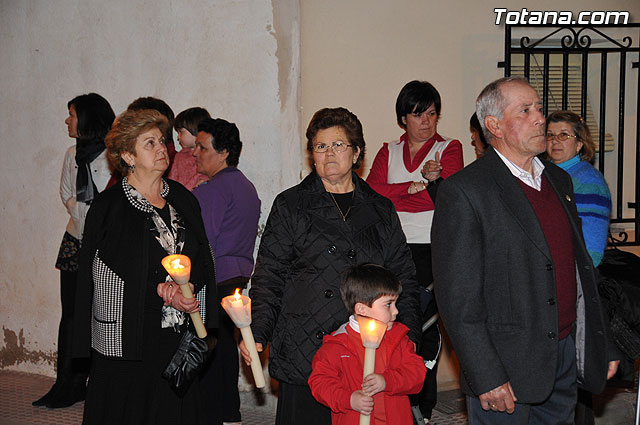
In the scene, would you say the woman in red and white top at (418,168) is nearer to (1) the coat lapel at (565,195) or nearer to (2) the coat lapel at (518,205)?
(1) the coat lapel at (565,195)

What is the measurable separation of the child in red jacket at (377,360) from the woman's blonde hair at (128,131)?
1538 millimetres

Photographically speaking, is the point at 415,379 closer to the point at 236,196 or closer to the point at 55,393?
the point at 236,196

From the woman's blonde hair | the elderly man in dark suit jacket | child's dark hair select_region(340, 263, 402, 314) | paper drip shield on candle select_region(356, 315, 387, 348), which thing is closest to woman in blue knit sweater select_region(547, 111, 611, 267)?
the elderly man in dark suit jacket

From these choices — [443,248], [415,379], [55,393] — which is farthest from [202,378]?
[443,248]

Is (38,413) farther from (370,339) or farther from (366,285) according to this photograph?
(370,339)

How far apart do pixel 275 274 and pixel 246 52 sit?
9.85 ft

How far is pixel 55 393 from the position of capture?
6375 mm

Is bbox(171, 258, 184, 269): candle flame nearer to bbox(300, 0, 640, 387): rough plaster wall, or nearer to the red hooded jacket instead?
the red hooded jacket

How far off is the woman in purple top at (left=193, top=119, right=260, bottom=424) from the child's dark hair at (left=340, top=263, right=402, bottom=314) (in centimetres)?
196

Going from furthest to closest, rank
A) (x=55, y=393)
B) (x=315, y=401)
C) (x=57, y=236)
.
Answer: (x=57, y=236) < (x=55, y=393) < (x=315, y=401)

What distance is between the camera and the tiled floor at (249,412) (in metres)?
5.79

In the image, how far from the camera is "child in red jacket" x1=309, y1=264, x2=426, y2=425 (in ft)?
11.2

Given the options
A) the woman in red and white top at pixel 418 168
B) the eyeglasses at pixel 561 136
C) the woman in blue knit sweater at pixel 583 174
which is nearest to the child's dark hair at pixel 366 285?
the woman in blue knit sweater at pixel 583 174

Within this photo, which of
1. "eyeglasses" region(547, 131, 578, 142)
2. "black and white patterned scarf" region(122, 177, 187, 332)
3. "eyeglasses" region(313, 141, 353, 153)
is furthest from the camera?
"eyeglasses" region(547, 131, 578, 142)
